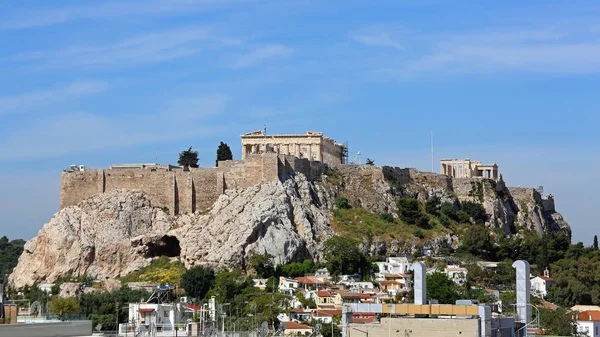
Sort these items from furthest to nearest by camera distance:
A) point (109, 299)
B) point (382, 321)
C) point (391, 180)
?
point (391, 180)
point (109, 299)
point (382, 321)

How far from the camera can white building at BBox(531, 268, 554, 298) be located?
264ft

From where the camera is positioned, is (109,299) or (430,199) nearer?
(109,299)

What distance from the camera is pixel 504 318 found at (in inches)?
1361

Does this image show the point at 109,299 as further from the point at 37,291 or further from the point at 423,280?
the point at 423,280

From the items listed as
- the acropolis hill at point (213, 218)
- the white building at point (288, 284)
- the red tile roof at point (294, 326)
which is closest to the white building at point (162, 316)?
the red tile roof at point (294, 326)

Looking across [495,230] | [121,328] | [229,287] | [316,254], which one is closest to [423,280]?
[121,328]

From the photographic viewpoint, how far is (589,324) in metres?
68.3

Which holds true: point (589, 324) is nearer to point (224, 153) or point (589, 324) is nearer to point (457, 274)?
point (457, 274)

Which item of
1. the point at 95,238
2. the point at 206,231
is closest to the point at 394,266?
the point at 206,231

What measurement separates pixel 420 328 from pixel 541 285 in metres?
50.4

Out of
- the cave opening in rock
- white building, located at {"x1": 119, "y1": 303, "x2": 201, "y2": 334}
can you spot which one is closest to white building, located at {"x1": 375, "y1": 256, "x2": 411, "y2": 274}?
the cave opening in rock

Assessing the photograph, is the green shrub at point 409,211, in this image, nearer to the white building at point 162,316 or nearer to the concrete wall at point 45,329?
the white building at point 162,316

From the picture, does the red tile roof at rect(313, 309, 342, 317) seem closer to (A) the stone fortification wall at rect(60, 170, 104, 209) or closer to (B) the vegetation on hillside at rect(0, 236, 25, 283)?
(A) the stone fortification wall at rect(60, 170, 104, 209)

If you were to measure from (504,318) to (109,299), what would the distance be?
1589 inches
